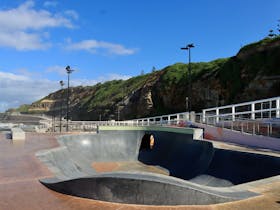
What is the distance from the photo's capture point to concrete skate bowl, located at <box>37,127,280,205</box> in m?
6.58

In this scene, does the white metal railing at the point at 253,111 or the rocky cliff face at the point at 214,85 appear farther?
the rocky cliff face at the point at 214,85

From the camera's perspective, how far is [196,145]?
60.3 ft

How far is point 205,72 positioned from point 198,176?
41400 mm

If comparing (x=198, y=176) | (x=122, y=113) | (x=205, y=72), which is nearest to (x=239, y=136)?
(x=198, y=176)

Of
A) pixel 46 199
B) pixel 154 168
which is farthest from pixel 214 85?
pixel 46 199

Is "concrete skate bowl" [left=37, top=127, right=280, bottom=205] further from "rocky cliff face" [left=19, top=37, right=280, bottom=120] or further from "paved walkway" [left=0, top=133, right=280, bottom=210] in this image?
"rocky cliff face" [left=19, top=37, right=280, bottom=120]

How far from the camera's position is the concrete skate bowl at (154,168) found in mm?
6578

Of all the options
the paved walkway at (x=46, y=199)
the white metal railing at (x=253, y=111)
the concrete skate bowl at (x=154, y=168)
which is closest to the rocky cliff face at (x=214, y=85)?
the white metal railing at (x=253, y=111)

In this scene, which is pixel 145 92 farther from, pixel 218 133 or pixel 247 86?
pixel 218 133

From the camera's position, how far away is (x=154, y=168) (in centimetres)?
2086

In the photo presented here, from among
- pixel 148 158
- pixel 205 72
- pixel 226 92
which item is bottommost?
pixel 148 158

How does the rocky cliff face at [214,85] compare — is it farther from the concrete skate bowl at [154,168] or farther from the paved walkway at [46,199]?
the paved walkway at [46,199]

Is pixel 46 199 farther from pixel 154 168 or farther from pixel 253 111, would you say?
pixel 154 168

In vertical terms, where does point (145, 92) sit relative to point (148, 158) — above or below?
above
